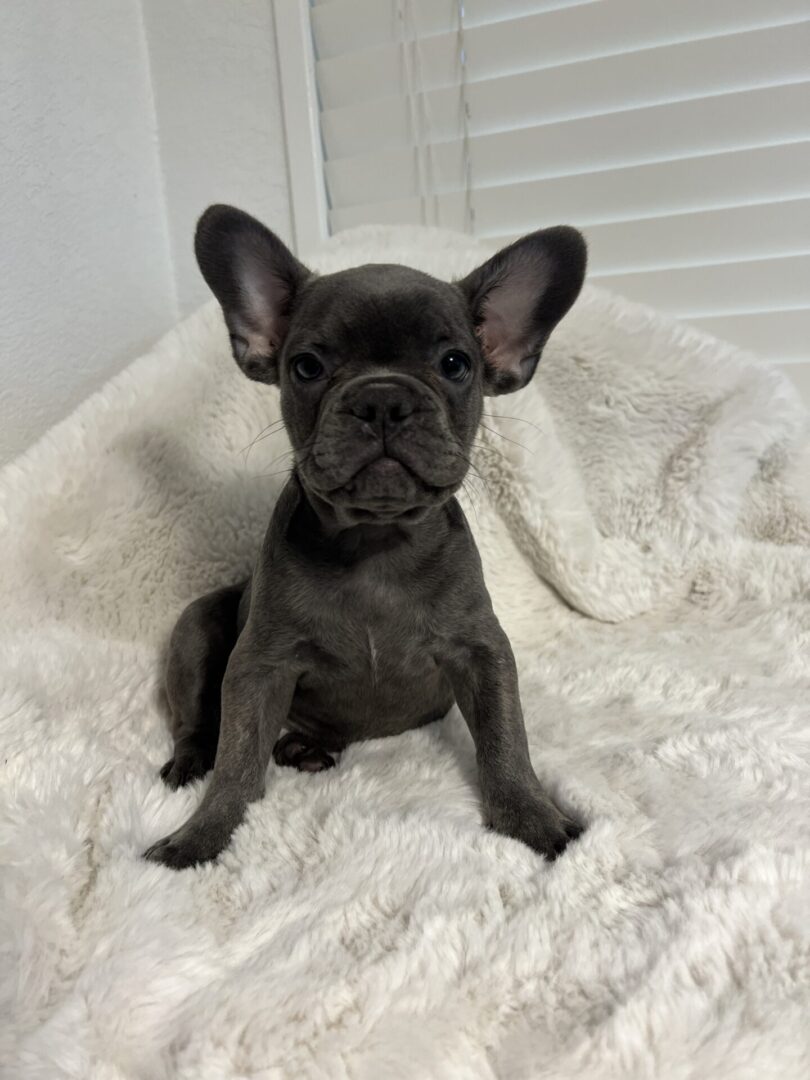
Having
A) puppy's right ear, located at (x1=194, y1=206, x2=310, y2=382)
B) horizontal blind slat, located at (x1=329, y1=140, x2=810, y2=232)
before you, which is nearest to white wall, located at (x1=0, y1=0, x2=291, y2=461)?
horizontal blind slat, located at (x1=329, y1=140, x2=810, y2=232)

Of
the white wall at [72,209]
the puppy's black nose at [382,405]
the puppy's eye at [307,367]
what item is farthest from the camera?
the white wall at [72,209]

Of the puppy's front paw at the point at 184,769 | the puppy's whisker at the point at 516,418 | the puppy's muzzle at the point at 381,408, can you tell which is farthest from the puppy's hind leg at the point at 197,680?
the puppy's whisker at the point at 516,418

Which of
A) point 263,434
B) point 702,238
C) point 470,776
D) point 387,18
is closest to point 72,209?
point 263,434

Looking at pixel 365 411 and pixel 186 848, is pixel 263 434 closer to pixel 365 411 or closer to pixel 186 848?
pixel 365 411

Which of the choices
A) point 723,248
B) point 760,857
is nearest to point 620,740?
point 760,857

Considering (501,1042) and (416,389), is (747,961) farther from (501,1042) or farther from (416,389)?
(416,389)

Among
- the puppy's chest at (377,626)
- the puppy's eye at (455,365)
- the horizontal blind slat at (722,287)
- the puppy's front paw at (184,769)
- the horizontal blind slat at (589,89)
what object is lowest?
the puppy's front paw at (184,769)

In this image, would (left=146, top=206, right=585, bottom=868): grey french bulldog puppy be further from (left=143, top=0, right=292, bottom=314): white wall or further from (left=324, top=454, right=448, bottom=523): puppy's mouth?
(left=143, top=0, right=292, bottom=314): white wall

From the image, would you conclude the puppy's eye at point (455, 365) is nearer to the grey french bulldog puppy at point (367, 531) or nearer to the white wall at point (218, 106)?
the grey french bulldog puppy at point (367, 531)
